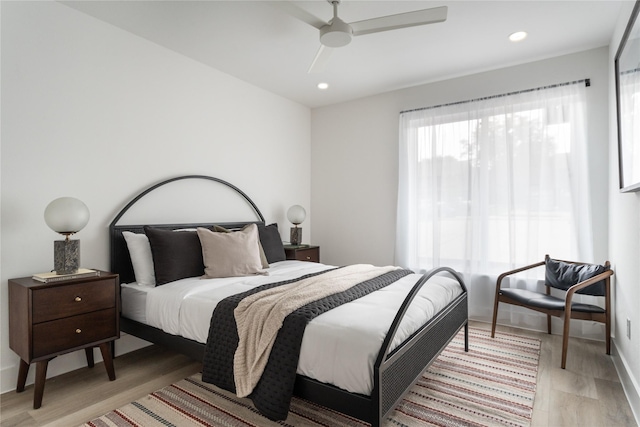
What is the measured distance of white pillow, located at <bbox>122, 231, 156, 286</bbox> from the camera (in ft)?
9.01

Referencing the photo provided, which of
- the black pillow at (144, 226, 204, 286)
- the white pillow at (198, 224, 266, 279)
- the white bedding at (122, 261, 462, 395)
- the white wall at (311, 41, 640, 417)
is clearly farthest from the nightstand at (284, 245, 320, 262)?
the black pillow at (144, 226, 204, 286)

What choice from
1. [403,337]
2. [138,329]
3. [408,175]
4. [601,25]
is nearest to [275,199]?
[408,175]

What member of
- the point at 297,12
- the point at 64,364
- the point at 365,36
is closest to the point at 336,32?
the point at 297,12

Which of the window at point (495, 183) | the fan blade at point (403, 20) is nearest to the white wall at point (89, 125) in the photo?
the fan blade at point (403, 20)

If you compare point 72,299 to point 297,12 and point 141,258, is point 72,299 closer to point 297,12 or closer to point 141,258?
point 141,258

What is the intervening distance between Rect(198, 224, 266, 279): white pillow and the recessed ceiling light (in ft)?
9.32

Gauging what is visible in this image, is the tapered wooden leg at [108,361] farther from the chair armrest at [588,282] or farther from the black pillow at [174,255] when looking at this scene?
the chair armrest at [588,282]

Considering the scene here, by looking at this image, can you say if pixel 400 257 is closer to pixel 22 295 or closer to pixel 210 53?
pixel 210 53

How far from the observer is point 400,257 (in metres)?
4.29

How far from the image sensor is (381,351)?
5.16ft

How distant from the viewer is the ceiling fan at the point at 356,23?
7.35 ft

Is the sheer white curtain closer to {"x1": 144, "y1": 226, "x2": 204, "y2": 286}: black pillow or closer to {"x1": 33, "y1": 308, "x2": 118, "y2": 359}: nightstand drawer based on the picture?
{"x1": 144, "y1": 226, "x2": 204, "y2": 286}: black pillow

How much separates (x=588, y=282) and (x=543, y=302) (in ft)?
1.17

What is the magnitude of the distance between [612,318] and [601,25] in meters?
2.39
